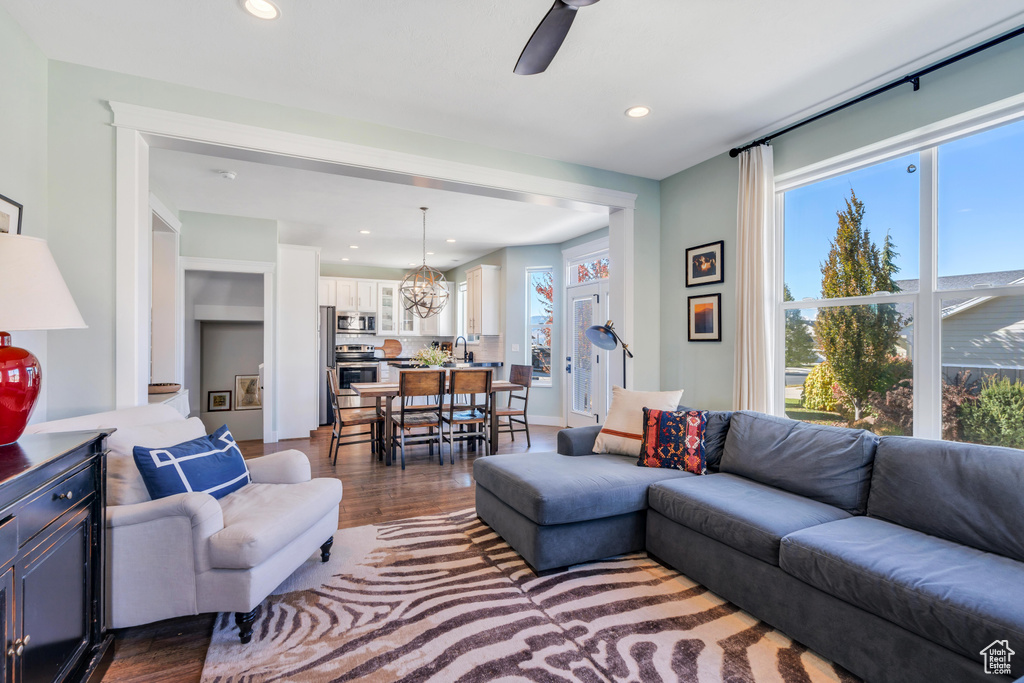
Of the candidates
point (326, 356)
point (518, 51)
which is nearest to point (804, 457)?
point (518, 51)

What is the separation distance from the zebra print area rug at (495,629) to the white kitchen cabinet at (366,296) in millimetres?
6625

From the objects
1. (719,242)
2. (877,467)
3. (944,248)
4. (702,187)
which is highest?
(702,187)

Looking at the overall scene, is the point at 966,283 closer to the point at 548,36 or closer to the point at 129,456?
the point at 548,36

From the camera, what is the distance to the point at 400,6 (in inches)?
85.2

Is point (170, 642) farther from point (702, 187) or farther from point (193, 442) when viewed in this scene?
point (702, 187)

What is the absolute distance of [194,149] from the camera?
9.72ft

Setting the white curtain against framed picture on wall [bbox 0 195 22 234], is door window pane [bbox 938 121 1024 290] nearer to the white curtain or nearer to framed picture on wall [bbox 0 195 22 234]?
the white curtain

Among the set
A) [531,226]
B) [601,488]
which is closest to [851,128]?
[601,488]

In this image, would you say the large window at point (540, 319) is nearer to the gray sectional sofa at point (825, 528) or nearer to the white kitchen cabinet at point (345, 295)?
the white kitchen cabinet at point (345, 295)

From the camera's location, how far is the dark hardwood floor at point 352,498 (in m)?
1.83

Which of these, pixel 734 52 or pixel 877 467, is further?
pixel 734 52

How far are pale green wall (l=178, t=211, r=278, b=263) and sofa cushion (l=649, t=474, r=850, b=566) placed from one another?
200 inches

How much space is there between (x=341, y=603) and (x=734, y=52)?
11.2ft

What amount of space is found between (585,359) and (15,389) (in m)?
5.93
